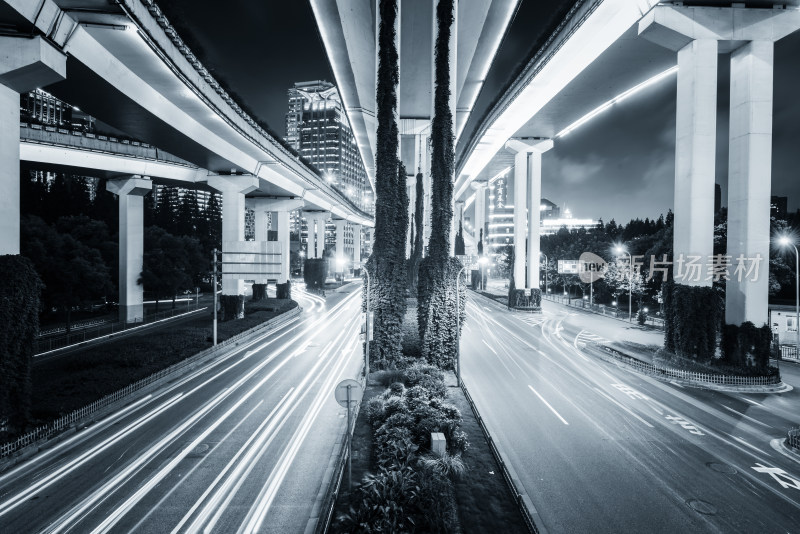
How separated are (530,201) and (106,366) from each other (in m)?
Answer: 39.5

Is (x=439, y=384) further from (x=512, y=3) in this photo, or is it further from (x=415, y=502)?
(x=512, y=3)

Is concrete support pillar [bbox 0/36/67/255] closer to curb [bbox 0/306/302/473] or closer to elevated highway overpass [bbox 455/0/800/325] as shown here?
curb [bbox 0/306/302/473]

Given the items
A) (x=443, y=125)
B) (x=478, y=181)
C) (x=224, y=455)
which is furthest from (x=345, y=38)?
(x=478, y=181)

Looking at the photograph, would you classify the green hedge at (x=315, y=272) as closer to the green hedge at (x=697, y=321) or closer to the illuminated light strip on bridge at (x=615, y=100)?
the illuminated light strip on bridge at (x=615, y=100)

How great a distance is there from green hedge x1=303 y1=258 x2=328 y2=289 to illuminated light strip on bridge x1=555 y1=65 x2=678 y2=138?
39112 millimetres

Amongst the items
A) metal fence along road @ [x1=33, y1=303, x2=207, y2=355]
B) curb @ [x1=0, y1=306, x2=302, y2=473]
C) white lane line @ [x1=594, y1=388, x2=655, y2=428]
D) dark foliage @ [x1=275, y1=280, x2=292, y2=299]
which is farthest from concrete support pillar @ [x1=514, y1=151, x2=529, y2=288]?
metal fence along road @ [x1=33, y1=303, x2=207, y2=355]

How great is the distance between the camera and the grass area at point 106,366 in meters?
14.5

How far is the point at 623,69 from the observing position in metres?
27.5

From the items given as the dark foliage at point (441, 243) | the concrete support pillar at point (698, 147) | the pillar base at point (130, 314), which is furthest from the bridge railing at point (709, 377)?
the pillar base at point (130, 314)

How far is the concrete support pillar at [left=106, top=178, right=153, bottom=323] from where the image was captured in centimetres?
3350

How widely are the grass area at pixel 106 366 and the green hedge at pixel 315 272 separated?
33.7 metres

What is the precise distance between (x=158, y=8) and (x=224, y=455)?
1704cm

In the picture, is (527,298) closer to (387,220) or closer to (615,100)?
(615,100)

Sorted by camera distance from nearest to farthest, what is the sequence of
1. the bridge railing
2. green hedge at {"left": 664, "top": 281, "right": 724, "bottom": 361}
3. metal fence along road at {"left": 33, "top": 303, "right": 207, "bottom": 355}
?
the bridge railing < green hedge at {"left": 664, "top": 281, "right": 724, "bottom": 361} < metal fence along road at {"left": 33, "top": 303, "right": 207, "bottom": 355}
